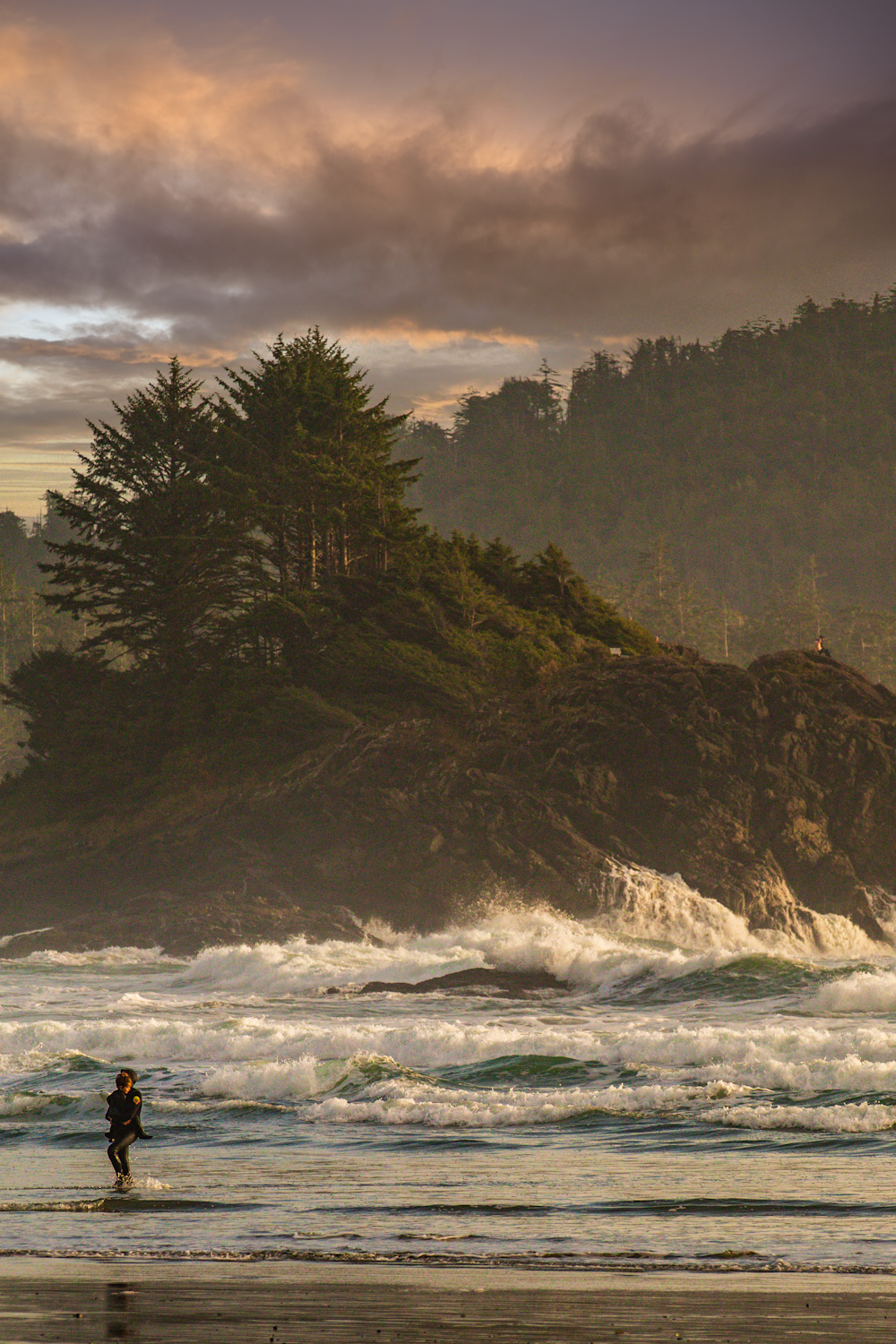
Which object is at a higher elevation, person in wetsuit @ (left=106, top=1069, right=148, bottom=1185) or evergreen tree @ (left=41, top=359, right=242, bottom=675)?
evergreen tree @ (left=41, top=359, right=242, bottom=675)

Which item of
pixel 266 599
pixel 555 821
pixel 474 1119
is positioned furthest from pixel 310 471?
pixel 474 1119

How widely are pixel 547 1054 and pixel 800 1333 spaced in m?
12.7

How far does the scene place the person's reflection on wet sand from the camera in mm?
7027

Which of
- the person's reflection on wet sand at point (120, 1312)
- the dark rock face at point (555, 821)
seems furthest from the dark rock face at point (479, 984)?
the person's reflection on wet sand at point (120, 1312)

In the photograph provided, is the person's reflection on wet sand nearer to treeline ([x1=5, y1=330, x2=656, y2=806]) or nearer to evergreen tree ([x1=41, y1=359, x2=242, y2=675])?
treeline ([x1=5, y1=330, x2=656, y2=806])

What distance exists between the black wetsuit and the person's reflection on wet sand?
13.8 feet

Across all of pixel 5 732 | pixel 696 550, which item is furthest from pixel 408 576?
pixel 696 550

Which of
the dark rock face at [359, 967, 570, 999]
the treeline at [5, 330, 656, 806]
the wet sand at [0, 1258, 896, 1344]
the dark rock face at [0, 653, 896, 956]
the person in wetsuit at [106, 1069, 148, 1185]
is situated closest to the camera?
the wet sand at [0, 1258, 896, 1344]

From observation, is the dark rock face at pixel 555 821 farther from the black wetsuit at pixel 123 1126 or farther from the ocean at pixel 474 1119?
the black wetsuit at pixel 123 1126

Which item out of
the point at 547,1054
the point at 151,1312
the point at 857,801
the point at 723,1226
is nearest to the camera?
the point at 151,1312

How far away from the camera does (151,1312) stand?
7.59 m

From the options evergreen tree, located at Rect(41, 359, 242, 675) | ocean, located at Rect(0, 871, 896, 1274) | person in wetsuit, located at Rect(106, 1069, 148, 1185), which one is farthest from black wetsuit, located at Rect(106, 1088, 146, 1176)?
evergreen tree, located at Rect(41, 359, 242, 675)

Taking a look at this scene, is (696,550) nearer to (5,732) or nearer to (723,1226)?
(5,732)

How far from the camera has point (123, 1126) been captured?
12656mm
